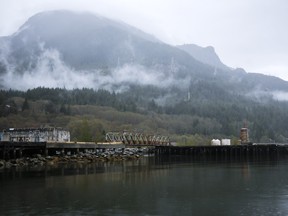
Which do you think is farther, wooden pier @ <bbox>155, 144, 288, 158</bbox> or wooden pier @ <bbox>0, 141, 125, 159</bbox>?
wooden pier @ <bbox>155, 144, 288, 158</bbox>

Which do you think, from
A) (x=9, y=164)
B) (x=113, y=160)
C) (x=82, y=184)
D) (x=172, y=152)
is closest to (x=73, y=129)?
(x=172, y=152)

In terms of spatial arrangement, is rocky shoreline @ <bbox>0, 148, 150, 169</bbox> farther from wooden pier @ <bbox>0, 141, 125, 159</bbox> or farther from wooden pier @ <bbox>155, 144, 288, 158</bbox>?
wooden pier @ <bbox>155, 144, 288, 158</bbox>

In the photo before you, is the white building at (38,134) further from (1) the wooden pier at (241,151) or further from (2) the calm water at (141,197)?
(2) the calm water at (141,197)

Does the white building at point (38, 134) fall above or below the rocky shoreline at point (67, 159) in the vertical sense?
above

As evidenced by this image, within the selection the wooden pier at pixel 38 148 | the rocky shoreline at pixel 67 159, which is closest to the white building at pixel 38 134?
the rocky shoreline at pixel 67 159

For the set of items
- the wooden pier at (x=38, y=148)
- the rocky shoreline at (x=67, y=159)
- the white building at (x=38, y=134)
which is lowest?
the rocky shoreline at (x=67, y=159)

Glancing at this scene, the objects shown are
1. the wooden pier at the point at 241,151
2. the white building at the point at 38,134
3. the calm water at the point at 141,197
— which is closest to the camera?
the calm water at the point at 141,197

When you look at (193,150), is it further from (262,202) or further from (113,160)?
(262,202)

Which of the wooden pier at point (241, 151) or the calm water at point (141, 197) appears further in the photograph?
the wooden pier at point (241, 151)

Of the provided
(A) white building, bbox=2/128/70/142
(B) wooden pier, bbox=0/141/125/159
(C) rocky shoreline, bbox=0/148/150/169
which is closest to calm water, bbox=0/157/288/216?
(C) rocky shoreline, bbox=0/148/150/169

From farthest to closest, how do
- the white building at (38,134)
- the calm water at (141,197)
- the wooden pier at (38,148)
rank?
1. the white building at (38,134)
2. the wooden pier at (38,148)
3. the calm water at (141,197)

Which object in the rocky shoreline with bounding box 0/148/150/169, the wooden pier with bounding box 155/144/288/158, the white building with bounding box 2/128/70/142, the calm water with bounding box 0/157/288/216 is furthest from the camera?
the white building with bounding box 2/128/70/142

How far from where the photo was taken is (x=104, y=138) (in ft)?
516

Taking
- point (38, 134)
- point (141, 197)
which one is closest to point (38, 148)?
point (38, 134)
